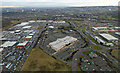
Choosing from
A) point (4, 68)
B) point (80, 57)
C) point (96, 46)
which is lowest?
point (4, 68)

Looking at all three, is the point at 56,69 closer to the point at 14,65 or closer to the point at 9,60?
the point at 14,65

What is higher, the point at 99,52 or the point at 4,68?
the point at 99,52

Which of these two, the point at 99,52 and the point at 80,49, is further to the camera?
the point at 80,49

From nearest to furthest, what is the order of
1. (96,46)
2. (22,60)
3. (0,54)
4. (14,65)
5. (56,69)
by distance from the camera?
1. (56,69)
2. (14,65)
3. (22,60)
4. (0,54)
5. (96,46)

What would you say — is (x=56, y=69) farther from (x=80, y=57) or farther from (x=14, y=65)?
(x=14, y=65)

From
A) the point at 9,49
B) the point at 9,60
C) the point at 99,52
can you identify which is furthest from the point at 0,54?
the point at 99,52

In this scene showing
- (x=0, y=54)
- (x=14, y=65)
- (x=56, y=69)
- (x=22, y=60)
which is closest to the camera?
(x=56, y=69)

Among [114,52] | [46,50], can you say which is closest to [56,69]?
[46,50]
